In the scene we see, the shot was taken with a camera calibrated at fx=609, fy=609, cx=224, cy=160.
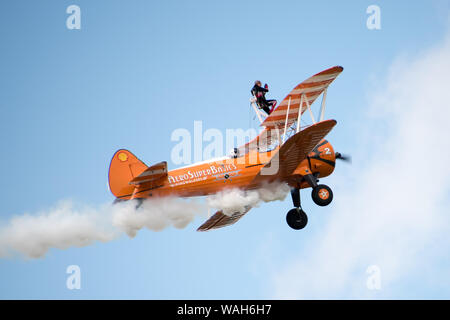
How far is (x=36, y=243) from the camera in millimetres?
16469

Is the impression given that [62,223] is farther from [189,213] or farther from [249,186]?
[249,186]

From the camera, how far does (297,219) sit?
17547 mm

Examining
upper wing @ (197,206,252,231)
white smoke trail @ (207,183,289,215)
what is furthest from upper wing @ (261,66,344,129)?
upper wing @ (197,206,252,231)

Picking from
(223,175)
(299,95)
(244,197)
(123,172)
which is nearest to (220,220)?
(244,197)

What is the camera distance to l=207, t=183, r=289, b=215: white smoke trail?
1719cm

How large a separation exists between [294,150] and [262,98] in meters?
2.46

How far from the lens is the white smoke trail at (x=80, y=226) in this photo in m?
16.3

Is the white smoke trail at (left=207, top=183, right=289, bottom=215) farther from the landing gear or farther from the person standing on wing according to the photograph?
the person standing on wing

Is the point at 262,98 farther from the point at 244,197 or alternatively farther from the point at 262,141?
the point at 244,197

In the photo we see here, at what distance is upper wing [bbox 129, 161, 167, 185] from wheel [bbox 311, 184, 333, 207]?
4.24m
